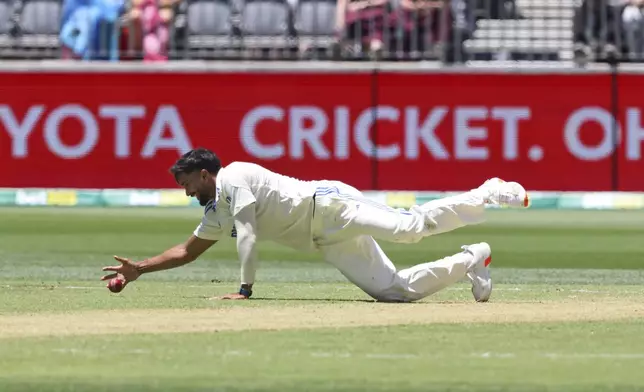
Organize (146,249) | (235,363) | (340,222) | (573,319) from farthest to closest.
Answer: (146,249) → (340,222) → (573,319) → (235,363)

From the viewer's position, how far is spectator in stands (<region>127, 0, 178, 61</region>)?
78.4 ft

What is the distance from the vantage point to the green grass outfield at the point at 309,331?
25.1 ft

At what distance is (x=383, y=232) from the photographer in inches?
429

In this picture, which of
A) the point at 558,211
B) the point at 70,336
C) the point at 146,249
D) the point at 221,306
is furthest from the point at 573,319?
the point at 558,211

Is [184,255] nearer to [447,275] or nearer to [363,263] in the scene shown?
[363,263]

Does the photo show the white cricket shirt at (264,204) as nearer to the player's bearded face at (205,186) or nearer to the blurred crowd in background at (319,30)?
the player's bearded face at (205,186)

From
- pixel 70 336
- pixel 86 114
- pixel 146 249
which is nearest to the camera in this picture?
pixel 70 336

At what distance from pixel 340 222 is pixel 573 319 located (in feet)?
5.70

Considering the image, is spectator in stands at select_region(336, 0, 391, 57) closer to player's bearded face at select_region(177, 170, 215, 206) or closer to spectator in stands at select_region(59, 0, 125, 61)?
spectator in stands at select_region(59, 0, 125, 61)

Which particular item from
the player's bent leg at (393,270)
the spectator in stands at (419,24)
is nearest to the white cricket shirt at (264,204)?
the player's bent leg at (393,270)

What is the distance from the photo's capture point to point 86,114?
23469 mm

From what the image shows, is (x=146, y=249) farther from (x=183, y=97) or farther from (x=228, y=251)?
(x=183, y=97)

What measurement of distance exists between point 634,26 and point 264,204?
45.3 feet

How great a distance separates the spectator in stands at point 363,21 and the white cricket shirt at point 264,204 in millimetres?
12743
